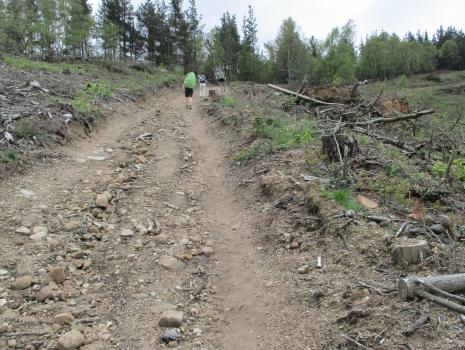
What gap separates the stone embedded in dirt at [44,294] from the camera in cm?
428

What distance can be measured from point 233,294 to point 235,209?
227 centimetres

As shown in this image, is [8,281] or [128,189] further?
[128,189]

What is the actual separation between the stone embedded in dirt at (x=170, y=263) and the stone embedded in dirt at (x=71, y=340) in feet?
4.60

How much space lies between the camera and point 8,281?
4.45 metres

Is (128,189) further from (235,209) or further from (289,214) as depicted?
(289,214)

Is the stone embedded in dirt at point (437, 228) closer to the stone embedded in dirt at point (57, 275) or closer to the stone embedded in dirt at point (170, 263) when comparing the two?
the stone embedded in dirt at point (170, 263)

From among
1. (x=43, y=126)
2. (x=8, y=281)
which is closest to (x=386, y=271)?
(x=8, y=281)

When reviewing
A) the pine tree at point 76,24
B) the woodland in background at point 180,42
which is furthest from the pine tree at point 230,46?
the pine tree at point 76,24

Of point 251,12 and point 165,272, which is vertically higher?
point 251,12

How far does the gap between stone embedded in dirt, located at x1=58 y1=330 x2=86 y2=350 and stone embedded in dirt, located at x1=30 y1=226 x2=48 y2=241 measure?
1.97 meters

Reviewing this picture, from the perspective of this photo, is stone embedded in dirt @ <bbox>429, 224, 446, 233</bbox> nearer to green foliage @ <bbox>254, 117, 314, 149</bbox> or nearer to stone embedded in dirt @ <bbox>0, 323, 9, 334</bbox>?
green foliage @ <bbox>254, 117, 314, 149</bbox>

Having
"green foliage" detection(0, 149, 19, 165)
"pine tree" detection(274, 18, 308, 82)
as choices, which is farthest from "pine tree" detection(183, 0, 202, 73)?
"green foliage" detection(0, 149, 19, 165)

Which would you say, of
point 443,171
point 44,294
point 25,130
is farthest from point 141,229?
point 443,171

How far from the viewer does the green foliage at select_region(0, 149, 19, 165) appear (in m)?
7.09
